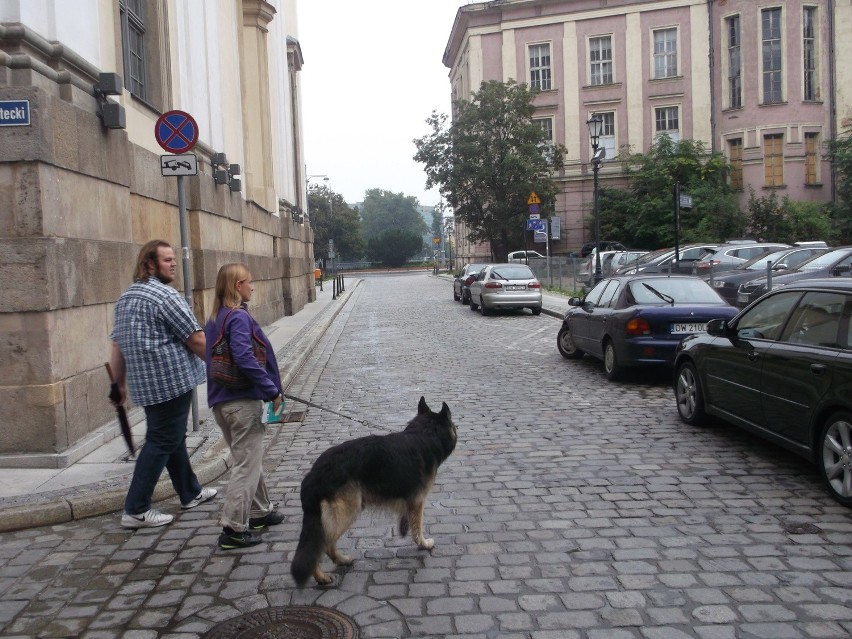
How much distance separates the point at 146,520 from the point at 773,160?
45.7 m

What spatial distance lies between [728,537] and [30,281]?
586 centimetres

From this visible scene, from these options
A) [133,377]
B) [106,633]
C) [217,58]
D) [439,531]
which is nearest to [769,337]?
[439,531]

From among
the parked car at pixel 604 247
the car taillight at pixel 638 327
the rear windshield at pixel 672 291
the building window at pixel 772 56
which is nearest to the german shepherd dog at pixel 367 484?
the car taillight at pixel 638 327

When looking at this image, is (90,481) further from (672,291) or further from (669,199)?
(669,199)

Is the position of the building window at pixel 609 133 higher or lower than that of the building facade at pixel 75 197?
higher

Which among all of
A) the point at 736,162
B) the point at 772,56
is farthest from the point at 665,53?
the point at 736,162

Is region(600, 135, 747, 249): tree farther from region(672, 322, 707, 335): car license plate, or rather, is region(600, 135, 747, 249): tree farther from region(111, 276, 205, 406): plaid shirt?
region(111, 276, 205, 406): plaid shirt

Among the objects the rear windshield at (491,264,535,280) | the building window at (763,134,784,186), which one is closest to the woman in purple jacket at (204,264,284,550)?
the rear windshield at (491,264,535,280)

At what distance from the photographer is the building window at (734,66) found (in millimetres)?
46050

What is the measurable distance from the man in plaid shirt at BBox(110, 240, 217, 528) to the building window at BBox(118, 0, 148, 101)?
6744 mm

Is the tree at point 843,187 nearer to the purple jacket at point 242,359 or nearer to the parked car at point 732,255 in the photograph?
the parked car at point 732,255

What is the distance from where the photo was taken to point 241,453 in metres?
5.04

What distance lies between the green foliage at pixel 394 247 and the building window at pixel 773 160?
197 feet

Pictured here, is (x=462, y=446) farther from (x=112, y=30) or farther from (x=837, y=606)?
(x=112, y=30)
